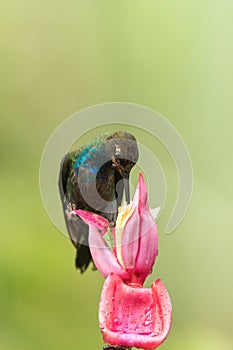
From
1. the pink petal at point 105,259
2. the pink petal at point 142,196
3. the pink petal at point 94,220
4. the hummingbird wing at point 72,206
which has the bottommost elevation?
→ the pink petal at point 105,259

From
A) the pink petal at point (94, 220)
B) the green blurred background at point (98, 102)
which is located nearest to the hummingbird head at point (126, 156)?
the pink petal at point (94, 220)

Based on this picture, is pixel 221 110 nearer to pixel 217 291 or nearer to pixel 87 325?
pixel 217 291

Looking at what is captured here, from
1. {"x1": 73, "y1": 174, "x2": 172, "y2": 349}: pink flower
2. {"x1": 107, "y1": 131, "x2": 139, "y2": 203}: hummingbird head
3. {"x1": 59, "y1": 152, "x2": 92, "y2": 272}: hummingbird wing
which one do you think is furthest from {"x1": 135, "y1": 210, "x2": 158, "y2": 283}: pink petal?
{"x1": 59, "y1": 152, "x2": 92, "y2": 272}: hummingbird wing

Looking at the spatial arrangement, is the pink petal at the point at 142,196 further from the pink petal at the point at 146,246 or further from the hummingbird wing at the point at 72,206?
the hummingbird wing at the point at 72,206

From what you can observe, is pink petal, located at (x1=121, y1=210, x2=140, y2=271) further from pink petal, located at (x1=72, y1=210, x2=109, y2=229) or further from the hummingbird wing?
the hummingbird wing

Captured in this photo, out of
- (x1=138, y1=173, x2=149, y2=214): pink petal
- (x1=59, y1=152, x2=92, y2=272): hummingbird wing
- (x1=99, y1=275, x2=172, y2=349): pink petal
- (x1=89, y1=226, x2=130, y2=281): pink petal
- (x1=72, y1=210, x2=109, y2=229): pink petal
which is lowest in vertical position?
(x1=99, y1=275, x2=172, y2=349): pink petal

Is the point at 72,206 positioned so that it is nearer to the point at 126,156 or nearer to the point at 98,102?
the point at 126,156
